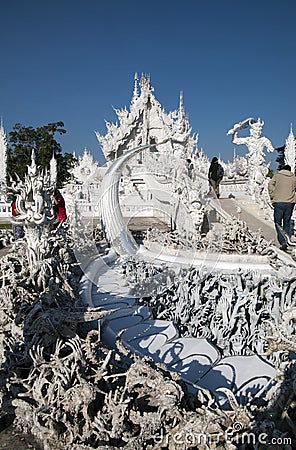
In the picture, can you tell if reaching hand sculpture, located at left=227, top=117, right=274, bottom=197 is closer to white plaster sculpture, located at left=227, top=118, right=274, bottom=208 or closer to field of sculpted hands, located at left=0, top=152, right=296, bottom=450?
white plaster sculpture, located at left=227, top=118, right=274, bottom=208

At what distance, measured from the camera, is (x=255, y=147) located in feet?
55.9

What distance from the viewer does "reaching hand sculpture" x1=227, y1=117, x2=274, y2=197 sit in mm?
16344

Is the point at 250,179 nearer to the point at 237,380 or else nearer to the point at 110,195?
the point at 110,195

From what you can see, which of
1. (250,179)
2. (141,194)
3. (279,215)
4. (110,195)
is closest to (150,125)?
(141,194)

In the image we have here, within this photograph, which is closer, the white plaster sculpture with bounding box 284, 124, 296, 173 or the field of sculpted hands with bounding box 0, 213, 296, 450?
the field of sculpted hands with bounding box 0, 213, 296, 450

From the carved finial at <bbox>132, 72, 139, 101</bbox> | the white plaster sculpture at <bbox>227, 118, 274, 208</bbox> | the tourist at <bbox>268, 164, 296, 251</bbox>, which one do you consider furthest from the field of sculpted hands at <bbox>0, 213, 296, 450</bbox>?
the carved finial at <bbox>132, 72, 139, 101</bbox>

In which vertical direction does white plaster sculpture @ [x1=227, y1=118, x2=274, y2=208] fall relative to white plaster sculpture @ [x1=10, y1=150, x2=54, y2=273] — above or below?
above

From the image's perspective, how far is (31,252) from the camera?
14.1 ft

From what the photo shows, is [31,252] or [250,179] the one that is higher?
[250,179]

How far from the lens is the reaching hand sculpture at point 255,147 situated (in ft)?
53.6

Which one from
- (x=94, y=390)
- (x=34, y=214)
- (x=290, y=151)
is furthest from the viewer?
(x=290, y=151)

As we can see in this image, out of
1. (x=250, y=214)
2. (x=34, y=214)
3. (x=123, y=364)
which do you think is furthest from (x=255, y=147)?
(x=123, y=364)

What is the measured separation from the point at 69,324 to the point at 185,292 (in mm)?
1802

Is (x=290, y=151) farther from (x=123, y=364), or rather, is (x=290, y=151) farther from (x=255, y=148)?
(x=123, y=364)
